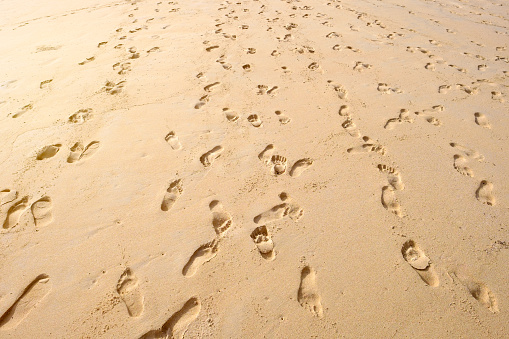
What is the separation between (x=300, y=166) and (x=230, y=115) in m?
0.91

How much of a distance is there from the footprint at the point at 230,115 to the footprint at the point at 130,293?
1.56 m

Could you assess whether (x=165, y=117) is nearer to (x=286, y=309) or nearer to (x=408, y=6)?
(x=286, y=309)

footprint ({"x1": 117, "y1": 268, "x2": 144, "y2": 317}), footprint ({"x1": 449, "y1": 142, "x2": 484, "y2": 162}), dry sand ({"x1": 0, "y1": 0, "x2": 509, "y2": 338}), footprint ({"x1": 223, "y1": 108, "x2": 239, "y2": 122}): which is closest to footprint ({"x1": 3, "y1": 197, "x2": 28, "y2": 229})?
dry sand ({"x1": 0, "y1": 0, "x2": 509, "y2": 338})

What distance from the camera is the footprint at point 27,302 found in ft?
4.56

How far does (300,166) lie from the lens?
2.17 meters

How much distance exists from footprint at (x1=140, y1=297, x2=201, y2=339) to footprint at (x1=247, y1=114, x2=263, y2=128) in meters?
1.59

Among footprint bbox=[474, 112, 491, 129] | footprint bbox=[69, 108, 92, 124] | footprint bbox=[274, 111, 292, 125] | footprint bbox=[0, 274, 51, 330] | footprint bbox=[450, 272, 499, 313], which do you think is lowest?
footprint bbox=[450, 272, 499, 313]

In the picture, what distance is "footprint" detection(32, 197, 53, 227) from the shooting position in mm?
1797

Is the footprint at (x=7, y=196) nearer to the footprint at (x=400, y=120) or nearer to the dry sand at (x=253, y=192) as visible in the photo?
the dry sand at (x=253, y=192)

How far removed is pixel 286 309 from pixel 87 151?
1.97 metres

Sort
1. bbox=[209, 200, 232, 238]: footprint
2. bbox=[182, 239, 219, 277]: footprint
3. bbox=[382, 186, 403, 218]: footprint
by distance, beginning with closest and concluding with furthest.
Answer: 1. bbox=[182, 239, 219, 277]: footprint
2. bbox=[209, 200, 232, 238]: footprint
3. bbox=[382, 186, 403, 218]: footprint

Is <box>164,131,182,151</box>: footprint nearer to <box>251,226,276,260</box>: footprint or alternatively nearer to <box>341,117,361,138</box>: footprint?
<box>251,226,276,260</box>: footprint

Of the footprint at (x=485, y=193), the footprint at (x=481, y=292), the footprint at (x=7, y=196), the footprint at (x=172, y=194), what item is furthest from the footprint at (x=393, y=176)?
the footprint at (x=7, y=196)

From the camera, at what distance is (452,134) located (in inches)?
98.0
